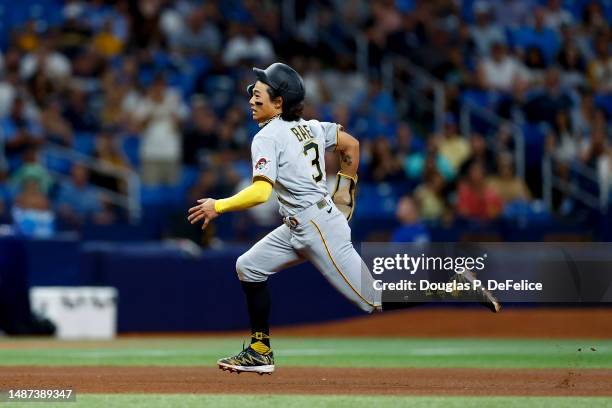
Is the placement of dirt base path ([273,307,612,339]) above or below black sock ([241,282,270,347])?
below

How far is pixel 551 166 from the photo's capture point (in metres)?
19.8

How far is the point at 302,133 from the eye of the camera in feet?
28.8

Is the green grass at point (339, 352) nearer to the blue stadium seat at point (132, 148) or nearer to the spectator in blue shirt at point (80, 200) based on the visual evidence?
the spectator in blue shirt at point (80, 200)

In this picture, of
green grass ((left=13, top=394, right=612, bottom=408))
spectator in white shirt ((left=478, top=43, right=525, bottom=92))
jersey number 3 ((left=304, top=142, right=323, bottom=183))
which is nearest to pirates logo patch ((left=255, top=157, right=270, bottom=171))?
jersey number 3 ((left=304, top=142, right=323, bottom=183))

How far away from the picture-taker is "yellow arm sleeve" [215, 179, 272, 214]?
827 cm

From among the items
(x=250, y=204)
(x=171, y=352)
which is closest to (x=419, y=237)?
(x=171, y=352)

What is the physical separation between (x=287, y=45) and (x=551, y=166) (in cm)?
453

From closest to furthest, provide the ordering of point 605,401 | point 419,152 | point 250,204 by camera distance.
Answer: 1. point 605,401
2. point 250,204
3. point 419,152

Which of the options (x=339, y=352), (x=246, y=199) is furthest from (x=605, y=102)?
(x=246, y=199)

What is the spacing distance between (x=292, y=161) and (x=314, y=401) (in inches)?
69.3

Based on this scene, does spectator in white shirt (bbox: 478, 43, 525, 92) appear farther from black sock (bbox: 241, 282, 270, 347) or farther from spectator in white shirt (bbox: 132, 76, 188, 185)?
black sock (bbox: 241, 282, 270, 347)

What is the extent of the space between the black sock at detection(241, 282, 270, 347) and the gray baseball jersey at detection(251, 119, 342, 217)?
0.56 m

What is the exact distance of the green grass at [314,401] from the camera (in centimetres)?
744

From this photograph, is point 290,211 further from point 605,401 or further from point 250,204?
point 605,401
